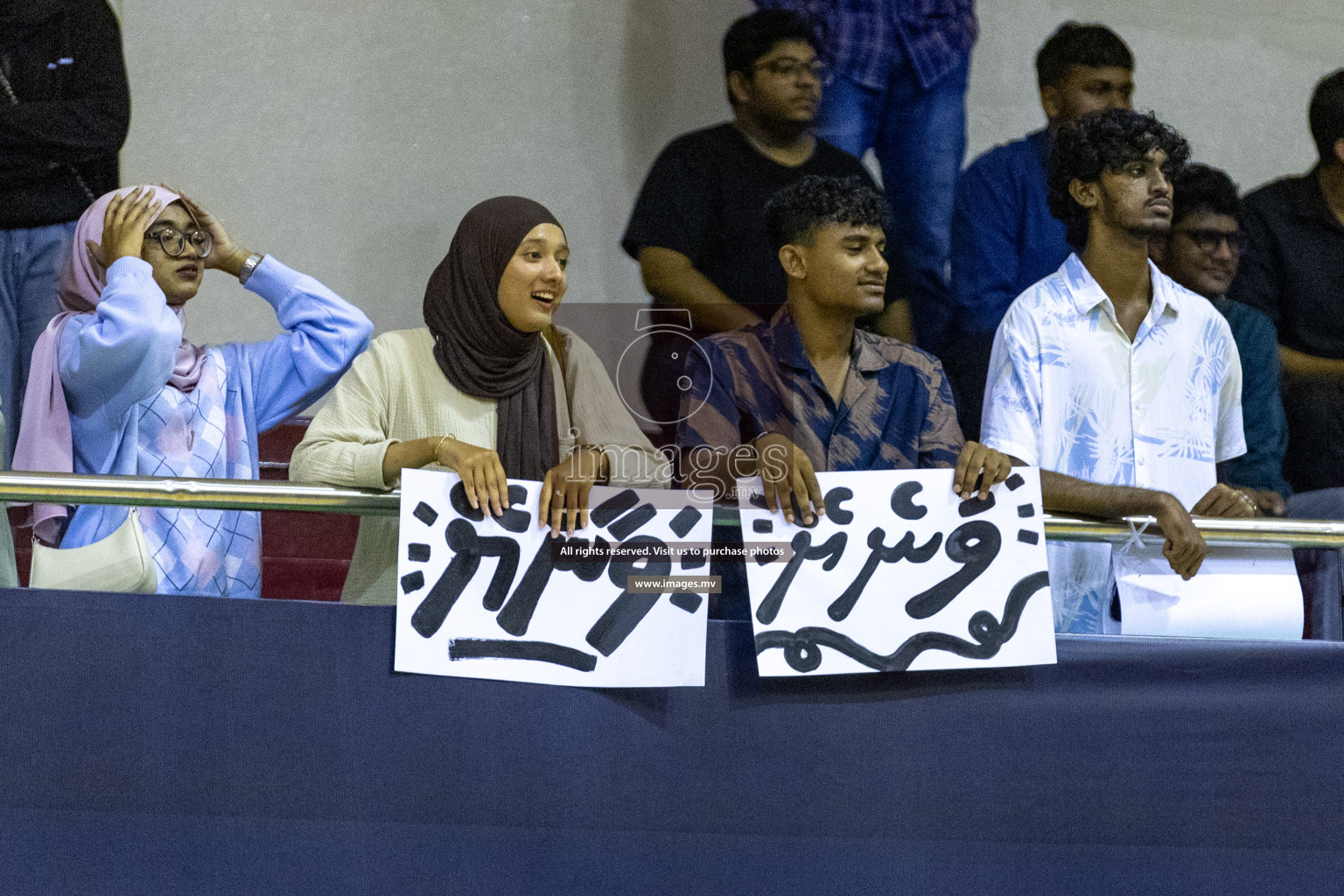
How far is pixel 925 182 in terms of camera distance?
3.50 metres

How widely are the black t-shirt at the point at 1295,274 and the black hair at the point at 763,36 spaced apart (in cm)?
118

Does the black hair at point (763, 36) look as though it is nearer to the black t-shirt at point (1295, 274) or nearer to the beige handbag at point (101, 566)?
the black t-shirt at point (1295, 274)

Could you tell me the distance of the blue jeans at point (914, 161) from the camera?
343 centimetres

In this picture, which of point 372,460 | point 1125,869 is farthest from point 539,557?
point 1125,869

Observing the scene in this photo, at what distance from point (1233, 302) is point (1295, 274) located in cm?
31

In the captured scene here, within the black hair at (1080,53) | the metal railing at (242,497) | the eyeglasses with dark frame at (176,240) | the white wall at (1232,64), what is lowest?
the metal railing at (242,497)

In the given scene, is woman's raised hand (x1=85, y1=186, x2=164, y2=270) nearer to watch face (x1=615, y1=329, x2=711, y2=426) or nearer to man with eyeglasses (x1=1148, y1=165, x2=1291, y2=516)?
watch face (x1=615, y1=329, x2=711, y2=426)

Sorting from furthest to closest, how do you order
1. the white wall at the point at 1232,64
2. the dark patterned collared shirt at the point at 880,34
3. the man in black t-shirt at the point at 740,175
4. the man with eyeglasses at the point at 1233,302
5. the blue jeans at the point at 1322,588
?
the white wall at the point at 1232,64 < the dark patterned collared shirt at the point at 880,34 < the man in black t-shirt at the point at 740,175 < the man with eyeglasses at the point at 1233,302 < the blue jeans at the point at 1322,588

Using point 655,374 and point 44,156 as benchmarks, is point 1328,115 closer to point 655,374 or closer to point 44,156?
point 655,374

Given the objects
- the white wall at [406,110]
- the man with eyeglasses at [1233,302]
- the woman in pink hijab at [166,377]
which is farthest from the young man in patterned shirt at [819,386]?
the white wall at [406,110]

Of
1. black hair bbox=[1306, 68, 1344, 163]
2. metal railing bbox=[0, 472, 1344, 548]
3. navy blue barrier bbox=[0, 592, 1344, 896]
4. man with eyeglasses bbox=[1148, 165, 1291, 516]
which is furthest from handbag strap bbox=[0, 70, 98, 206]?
black hair bbox=[1306, 68, 1344, 163]

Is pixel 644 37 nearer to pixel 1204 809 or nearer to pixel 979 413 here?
pixel 979 413

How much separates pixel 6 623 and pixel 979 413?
85.3 inches

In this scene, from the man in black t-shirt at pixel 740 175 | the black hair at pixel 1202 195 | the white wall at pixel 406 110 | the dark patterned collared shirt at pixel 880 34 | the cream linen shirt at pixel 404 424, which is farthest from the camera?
the white wall at pixel 406 110
